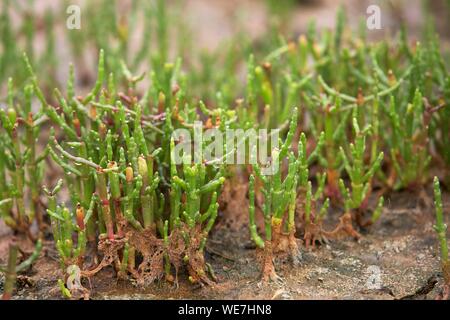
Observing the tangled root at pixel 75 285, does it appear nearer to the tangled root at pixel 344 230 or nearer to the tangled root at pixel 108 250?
the tangled root at pixel 108 250

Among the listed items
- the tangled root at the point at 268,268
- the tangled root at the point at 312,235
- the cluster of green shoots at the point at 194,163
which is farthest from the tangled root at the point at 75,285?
the tangled root at the point at 312,235

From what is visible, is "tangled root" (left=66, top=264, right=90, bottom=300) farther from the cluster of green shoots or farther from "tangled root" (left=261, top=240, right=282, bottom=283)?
"tangled root" (left=261, top=240, right=282, bottom=283)

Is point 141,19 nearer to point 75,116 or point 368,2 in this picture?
point 368,2

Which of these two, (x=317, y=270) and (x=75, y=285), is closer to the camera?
(x=75, y=285)

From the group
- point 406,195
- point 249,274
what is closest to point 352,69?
point 406,195

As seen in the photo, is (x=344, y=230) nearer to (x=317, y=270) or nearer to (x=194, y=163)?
(x=317, y=270)

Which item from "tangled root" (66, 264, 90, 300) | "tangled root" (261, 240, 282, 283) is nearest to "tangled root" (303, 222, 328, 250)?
"tangled root" (261, 240, 282, 283)

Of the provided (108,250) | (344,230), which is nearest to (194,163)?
(108,250)
